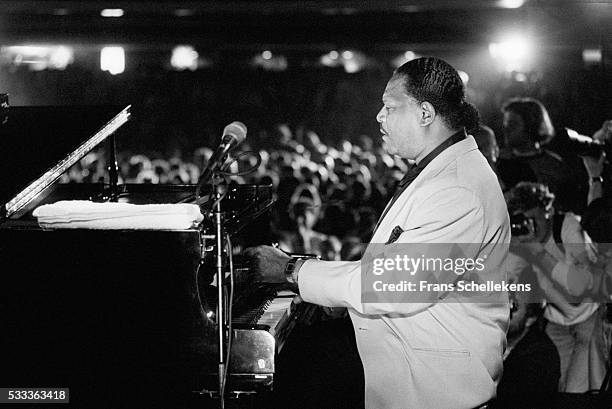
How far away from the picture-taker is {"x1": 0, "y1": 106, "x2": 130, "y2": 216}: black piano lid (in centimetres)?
286

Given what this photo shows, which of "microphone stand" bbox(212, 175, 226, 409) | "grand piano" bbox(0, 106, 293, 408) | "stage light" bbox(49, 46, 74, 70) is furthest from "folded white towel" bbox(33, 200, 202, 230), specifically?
"stage light" bbox(49, 46, 74, 70)

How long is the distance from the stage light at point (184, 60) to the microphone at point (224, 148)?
15039mm

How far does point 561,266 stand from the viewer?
4.61m

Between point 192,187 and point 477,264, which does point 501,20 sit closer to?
point 192,187

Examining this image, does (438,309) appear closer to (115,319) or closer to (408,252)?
(408,252)

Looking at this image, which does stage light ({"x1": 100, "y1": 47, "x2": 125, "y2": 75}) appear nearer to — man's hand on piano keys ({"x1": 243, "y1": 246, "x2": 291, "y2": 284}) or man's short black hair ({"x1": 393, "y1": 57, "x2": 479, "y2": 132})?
man's hand on piano keys ({"x1": 243, "y1": 246, "x2": 291, "y2": 284})

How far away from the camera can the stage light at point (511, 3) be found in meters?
8.57

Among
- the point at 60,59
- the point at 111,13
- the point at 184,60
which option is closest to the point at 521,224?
the point at 111,13

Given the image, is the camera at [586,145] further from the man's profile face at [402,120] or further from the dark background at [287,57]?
the dark background at [287,57]

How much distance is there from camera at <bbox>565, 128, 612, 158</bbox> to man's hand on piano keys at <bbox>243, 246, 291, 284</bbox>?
2.39 meters

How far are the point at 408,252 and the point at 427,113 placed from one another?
0.53 meters

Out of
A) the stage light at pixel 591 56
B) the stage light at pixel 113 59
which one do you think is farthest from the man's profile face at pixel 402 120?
the stage light at pixel 591 56

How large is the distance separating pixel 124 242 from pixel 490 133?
10.5ft

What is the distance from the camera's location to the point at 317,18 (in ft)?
31.4
